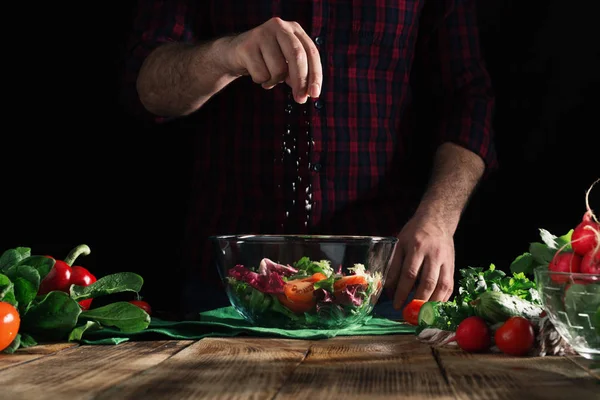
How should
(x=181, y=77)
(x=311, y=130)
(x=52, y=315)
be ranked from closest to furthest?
1. (x=52, y=315)
2. (x=181, y=77)
3. (x=311, y=130)

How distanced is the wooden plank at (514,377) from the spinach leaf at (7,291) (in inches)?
24.5

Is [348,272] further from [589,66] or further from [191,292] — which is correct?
[589,66]

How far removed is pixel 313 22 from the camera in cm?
211

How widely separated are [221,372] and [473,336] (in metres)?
0.39

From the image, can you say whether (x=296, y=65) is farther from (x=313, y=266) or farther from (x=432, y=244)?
(x=432, y=244)

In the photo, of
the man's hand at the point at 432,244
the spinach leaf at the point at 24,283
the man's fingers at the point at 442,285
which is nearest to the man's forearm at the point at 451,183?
the man's hand at the point at 432,244

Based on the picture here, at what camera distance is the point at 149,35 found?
2154mm

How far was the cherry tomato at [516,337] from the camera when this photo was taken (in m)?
1.16

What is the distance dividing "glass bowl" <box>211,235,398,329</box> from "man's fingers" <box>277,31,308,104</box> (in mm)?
268

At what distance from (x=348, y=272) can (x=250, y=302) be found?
18cm

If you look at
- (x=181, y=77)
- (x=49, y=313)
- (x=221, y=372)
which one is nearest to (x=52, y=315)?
(x=49, y=313)

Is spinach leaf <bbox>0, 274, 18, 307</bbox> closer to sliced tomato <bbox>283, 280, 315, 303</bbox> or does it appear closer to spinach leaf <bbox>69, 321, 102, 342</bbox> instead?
spinach leaf <bbox>69, 321, 102, 342</bbox>

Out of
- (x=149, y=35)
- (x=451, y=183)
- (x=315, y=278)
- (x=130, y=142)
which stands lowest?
(x=315, y=278)

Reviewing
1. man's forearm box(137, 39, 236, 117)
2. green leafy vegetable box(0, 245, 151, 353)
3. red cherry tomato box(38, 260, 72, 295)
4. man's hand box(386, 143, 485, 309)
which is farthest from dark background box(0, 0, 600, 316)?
green leafy vegetable box(0, 245, 151, 353)
